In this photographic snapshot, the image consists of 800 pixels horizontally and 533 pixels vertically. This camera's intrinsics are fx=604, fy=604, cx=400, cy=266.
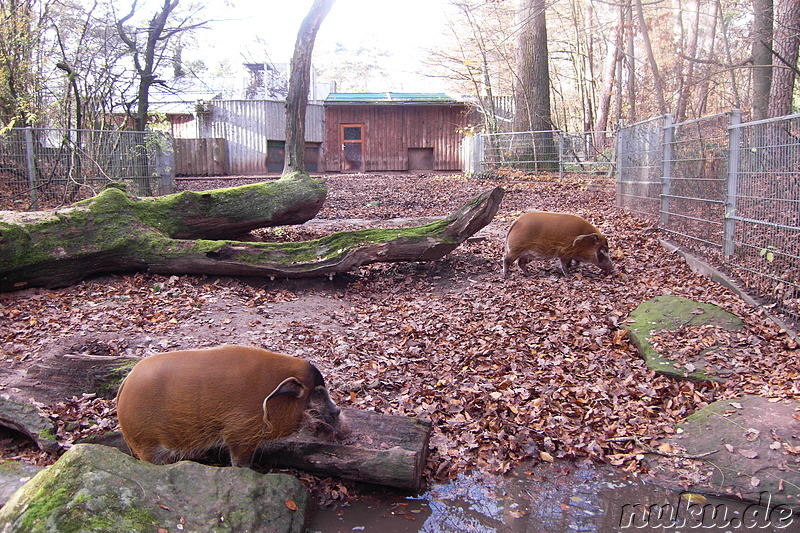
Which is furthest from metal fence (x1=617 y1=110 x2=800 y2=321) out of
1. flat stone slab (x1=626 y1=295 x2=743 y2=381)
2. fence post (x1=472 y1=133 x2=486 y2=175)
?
fence post (x1=472 y1=133 x2=486 y2=175)

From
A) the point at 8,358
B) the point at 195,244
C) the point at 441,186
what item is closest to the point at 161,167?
the point at 441,186

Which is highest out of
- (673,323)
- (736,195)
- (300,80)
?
(300,80)

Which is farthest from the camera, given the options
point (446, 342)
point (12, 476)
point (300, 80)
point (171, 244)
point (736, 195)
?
point (300, 80)

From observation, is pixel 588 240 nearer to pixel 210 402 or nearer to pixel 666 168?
pixel 666 168

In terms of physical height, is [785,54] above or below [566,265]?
above

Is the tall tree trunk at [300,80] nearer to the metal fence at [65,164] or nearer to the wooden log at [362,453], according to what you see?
the metal fence at [65,164]

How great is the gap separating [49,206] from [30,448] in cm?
948

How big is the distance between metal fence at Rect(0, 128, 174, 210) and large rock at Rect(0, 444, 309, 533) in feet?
29.1

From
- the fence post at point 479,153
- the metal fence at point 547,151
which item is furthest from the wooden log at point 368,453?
the fence post at point 479,153

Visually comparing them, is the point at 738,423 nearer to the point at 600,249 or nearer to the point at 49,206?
the point at 600,249

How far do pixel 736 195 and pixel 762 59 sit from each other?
577cm

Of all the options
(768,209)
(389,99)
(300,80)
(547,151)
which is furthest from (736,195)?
(389,99)

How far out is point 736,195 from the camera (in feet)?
21.9

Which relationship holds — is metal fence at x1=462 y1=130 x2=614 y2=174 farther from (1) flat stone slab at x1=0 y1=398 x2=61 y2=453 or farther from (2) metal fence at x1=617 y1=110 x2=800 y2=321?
(1) flat stone slab at x1=0 y1=398 x2=61 y2=453
